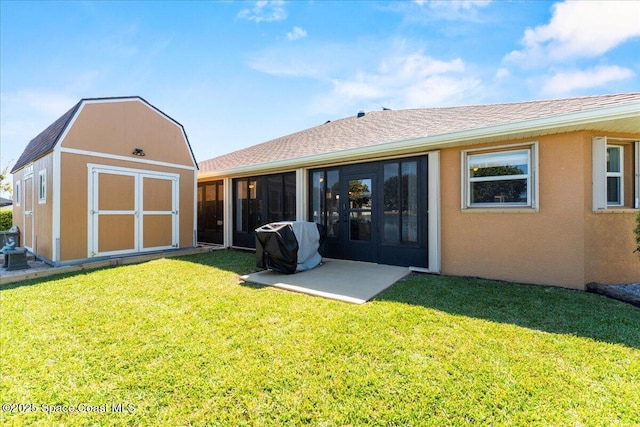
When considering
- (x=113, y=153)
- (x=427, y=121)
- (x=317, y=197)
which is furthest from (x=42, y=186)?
(x=427, y=121)

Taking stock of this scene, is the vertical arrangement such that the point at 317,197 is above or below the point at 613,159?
below

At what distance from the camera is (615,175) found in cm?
468

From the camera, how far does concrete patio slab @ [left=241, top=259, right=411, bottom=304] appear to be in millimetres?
4305

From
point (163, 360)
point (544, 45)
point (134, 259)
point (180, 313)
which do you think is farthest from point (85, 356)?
point (544, 45)

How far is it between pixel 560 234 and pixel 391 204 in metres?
2.91

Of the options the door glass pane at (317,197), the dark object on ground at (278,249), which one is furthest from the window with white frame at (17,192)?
the door glass pane at (317,197)

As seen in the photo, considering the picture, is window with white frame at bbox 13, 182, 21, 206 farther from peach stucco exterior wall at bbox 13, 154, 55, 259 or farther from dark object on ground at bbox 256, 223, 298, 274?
dark object on ground at bbox 256, 223, 298, 274

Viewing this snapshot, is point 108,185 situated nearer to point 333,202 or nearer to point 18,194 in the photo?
point 18,194

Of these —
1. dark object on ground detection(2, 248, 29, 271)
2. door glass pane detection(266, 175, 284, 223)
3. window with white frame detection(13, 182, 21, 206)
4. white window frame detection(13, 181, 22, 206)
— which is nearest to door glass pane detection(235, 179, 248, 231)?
door glass pane detection(266, 175, 284, 223)

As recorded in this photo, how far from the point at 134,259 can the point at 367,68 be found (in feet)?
29.2

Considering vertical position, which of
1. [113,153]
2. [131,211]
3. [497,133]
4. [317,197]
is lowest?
[131,211]

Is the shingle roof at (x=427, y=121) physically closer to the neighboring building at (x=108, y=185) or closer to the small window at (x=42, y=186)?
the neighboring building at (x=108, y=185)

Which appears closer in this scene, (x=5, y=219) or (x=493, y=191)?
(x=493, y=191)

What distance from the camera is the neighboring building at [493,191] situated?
14.1 feet
